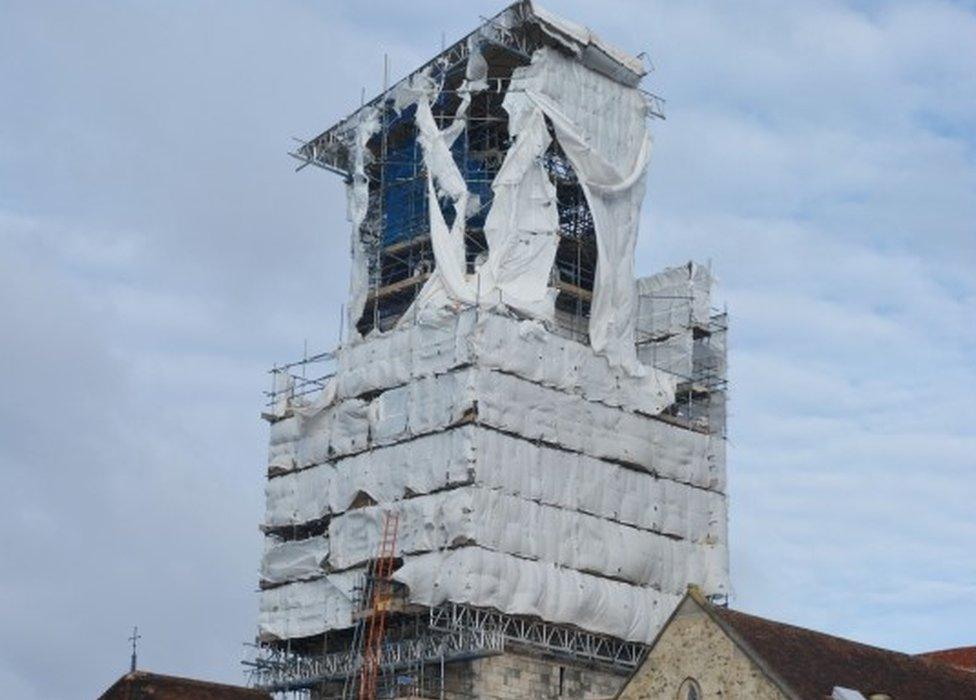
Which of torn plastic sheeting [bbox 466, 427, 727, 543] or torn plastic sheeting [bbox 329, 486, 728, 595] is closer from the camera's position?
torn plastic sheeting [bbox 329, 486, 728, 595]

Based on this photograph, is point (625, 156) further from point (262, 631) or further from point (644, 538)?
point (262, 631)

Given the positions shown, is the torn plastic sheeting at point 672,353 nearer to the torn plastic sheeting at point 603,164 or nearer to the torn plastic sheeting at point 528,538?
the torn plastic sheeting at point 603,164

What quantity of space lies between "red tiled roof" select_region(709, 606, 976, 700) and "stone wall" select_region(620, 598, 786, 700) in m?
0.51

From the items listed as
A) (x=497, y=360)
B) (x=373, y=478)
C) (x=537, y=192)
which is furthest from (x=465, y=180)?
(x=373, y=478)

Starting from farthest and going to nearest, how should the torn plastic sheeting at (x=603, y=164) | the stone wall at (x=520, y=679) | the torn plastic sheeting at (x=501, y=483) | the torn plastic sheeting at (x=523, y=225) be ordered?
the torn plastic sheeting at (x=603, y=164) < the torn plastic sheeting at (x=523, y=225) < the torn plastic sheeting at (x=501, y=483) < the stone wall at (x=520, y=679)

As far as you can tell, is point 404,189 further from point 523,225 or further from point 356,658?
point 356,658

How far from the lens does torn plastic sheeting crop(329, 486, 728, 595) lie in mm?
65688

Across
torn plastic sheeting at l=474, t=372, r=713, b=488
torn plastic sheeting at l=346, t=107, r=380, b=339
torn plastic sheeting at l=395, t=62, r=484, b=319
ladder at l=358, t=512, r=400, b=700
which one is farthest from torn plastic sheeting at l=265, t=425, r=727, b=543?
torn plastic sheeting at l=346, t=107, r=380, b=339

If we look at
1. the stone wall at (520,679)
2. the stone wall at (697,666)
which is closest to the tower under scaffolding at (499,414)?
the stone wall at (520,679)

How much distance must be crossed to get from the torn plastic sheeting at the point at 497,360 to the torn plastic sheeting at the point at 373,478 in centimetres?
314

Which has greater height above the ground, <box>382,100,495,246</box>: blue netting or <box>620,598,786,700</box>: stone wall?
<box>382,100,495,246</box>: blue netting

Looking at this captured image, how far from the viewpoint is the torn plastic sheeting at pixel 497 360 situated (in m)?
67.9

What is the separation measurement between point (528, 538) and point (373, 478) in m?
7.58

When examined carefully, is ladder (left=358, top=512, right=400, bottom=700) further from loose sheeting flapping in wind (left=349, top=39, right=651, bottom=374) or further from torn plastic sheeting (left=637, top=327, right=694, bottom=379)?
torn plastic sheeting (left=637, top=327, right=694, bottom=379)
